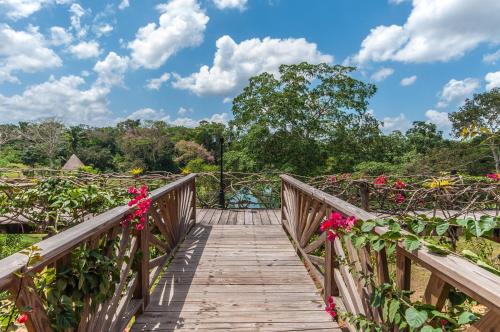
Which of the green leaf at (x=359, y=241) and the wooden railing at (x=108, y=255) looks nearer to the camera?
the wooden railing at (x=108, y=255)

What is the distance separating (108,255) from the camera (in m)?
1.69

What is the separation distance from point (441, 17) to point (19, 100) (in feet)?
68.8

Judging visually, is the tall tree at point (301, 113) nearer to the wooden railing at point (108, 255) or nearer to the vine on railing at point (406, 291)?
the wooden railing at point (108, 255)

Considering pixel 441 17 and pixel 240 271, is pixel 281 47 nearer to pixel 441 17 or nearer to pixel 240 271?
pixel 441 17

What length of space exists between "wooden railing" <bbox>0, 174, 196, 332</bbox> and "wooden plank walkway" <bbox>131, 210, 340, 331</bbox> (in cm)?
22

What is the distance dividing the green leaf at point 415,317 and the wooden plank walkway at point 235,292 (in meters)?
1.27

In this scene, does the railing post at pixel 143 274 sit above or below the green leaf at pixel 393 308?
below

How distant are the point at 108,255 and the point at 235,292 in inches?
57.6

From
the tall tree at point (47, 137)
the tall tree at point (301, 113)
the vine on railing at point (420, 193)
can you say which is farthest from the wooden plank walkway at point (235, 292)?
the tall tree at point (47, 137)

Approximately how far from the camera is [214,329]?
219 centimetres

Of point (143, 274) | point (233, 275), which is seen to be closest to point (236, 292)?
point (233, 275)

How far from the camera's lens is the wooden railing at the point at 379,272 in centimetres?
85

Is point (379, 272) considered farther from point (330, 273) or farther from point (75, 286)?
point (75, 286)

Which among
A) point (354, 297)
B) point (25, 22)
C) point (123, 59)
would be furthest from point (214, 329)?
point (123, 59)
